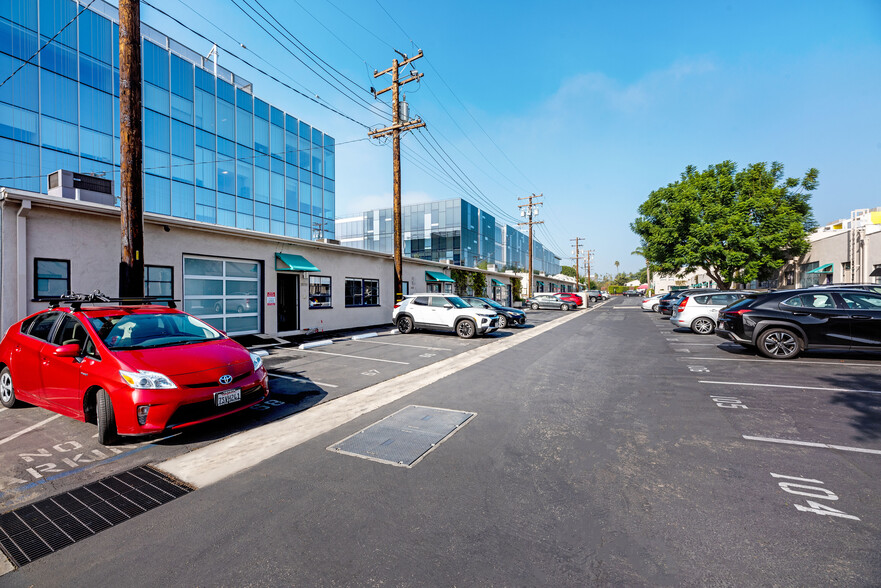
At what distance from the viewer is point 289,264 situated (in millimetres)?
13156

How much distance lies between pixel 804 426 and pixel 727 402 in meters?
1.05

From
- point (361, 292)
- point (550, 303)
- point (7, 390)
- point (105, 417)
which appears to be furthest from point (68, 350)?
point (550, 303)

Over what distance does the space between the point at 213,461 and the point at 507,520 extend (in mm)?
3066

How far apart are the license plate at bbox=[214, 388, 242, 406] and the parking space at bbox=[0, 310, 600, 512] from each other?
44cm

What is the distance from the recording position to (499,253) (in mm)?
55875

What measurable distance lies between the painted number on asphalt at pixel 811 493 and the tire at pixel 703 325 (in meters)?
13.3

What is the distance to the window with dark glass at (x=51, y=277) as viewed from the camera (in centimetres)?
805

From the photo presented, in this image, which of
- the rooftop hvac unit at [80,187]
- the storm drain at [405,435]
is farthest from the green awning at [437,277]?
the storm drain at [405,435]

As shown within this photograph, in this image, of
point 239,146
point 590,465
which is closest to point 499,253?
point 239,146

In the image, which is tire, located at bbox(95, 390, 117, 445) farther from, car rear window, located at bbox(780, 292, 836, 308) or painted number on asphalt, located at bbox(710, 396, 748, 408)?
car rear window, located at bbox(780, 292, 836, 308)

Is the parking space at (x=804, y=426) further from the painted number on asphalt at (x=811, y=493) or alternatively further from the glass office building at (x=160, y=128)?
the glass office building at (x=160, y=128)

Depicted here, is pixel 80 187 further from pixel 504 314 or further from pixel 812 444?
pixel 504 314

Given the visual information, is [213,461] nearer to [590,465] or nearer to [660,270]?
[590,465]

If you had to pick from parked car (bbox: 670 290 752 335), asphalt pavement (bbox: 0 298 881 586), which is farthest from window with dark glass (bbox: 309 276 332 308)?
parked car (bbox: 670 290 752 335)
